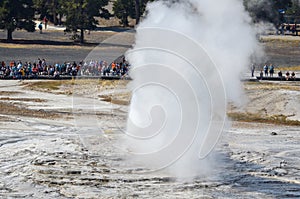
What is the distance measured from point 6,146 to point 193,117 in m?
7.46

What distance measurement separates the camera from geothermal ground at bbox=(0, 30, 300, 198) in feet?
65.1

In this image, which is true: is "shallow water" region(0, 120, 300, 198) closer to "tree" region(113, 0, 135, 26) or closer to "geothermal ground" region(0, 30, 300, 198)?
"geothermal ground" region(0, 30, 300, 198)

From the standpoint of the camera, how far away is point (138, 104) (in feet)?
74.7

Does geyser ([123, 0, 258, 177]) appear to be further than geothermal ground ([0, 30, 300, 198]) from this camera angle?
Yes

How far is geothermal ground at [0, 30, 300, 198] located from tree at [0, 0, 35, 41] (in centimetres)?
3712

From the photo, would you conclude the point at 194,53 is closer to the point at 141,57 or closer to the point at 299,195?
the point at 141,57

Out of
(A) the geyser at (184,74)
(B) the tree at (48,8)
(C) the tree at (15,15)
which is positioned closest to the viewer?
(A) the geyser at (184,74)

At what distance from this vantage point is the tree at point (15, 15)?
257ft

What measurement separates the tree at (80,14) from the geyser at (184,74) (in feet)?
194

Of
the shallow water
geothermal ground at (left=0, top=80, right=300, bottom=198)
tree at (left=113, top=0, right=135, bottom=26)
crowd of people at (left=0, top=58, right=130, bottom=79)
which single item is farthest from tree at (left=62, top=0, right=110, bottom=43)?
the shallow water

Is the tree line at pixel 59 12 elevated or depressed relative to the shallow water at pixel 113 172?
elevated

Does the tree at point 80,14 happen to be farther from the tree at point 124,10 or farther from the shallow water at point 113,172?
the shallow water at point 113,172

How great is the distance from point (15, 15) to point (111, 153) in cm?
5809

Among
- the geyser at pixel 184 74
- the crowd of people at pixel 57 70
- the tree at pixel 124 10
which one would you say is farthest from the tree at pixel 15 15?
the geyser at pixel 184 74
